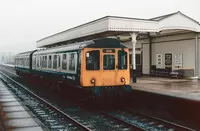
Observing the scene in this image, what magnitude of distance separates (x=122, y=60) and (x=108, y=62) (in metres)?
0.75

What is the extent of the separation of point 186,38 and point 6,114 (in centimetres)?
1471

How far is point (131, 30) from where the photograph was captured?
18.2 meters

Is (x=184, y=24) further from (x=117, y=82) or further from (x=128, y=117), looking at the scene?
(x=128, y=117)

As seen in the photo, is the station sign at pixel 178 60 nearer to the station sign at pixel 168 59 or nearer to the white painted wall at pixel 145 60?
the station sign at pixel 168 59

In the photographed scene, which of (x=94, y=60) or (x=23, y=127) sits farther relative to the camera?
(x=94, y=60)

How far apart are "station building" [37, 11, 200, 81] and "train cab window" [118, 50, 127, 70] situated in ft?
14.1

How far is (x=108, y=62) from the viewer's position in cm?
1322

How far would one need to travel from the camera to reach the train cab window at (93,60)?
12914 mm

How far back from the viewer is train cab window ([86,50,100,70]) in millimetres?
12914

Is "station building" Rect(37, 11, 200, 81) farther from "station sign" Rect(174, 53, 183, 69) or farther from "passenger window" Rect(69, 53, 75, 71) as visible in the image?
"passenger window" Rect(69, 53, 75, 71)

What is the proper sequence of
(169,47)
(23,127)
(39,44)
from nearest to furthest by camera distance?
(23,127)
(169,47)
(39,44)

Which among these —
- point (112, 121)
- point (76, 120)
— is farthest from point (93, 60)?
point (112, 121)

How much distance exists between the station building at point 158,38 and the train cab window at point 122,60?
4.29m

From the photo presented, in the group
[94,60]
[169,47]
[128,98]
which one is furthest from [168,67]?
[94,60]
